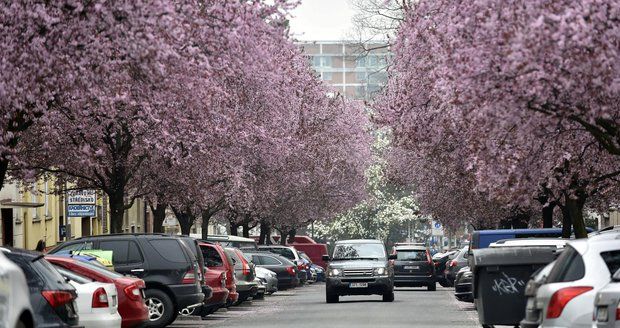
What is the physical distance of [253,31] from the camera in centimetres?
2928

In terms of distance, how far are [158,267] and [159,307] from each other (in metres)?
0.71

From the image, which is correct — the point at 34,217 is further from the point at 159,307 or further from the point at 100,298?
the point at 100,298

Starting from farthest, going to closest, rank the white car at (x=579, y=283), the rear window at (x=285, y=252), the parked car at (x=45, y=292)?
1. the rear window at (x=285, y=252)
2. the parked car at (x=45, y=292)
3. the white car at (x=579, y=283)

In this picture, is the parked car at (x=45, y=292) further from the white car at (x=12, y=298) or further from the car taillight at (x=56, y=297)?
the white car at (x=12, y=298)

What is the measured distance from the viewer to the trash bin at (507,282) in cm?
2128

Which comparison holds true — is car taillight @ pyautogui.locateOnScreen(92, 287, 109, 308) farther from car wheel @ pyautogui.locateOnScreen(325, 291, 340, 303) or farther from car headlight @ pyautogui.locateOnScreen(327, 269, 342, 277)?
car wheel @ pyautogui.locateOnScreen(325, 291, 340, 303)

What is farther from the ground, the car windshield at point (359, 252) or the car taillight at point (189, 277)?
the car windshield at point (359, 252)

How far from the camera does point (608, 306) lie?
11461 millimetres

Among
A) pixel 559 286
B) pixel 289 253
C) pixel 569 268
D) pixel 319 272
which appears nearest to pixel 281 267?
pixel 289 253

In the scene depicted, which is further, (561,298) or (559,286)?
(559,286)

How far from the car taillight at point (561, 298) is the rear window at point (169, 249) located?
14.1 m

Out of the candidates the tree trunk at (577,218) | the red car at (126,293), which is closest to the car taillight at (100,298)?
the red car at (126,293)

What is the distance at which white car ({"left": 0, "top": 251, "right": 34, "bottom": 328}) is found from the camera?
1195 centimetres

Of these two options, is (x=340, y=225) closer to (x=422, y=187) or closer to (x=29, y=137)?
(x=422, y=187)
